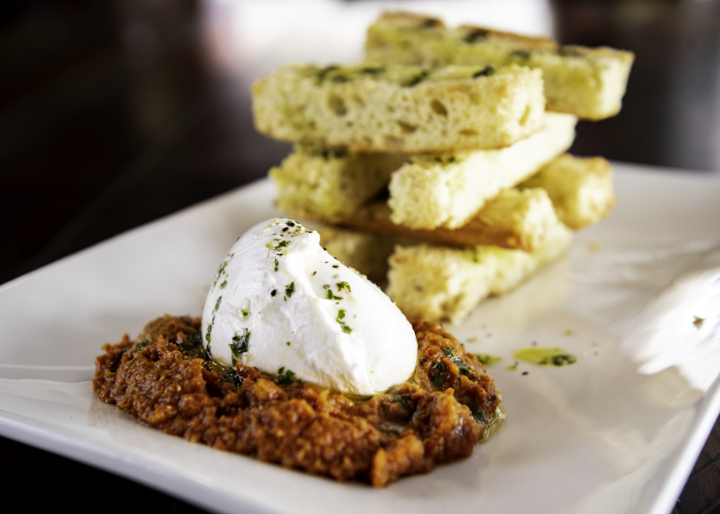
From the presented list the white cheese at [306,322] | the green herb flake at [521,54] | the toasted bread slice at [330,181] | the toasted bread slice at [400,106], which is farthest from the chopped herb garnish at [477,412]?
the green herb flake at [521,54]

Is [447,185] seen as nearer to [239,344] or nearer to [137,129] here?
[239,344]

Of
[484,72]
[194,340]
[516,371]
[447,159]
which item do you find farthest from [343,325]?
[484,72]

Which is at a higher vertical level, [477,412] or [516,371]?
[477,412]

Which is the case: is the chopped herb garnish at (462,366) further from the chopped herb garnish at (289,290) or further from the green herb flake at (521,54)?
the green herb flake at (521,54)

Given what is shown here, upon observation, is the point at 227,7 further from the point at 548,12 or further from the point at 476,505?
the point at 476,505

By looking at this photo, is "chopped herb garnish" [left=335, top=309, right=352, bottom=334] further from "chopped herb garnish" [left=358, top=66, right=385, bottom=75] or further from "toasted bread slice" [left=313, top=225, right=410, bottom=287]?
"chopped herb garnish" [left=358, top=66, right=385, bottom=75]

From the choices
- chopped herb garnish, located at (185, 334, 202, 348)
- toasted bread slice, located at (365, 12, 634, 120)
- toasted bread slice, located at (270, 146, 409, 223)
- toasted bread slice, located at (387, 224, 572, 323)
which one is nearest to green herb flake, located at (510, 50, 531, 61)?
toasted bread slice, located at (365, 12, 634, 120)
